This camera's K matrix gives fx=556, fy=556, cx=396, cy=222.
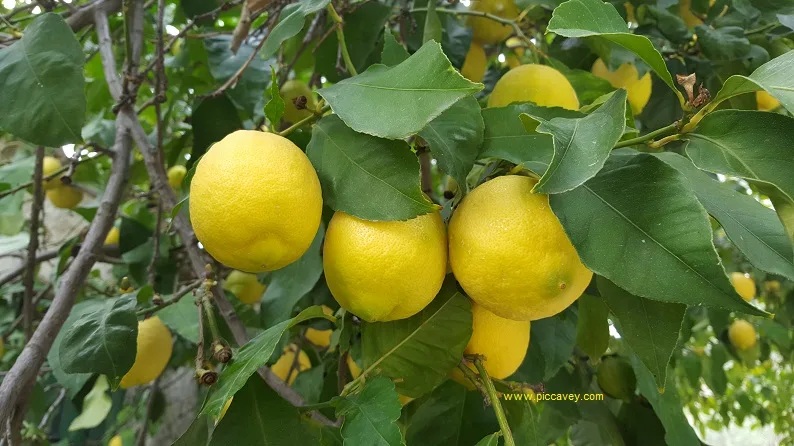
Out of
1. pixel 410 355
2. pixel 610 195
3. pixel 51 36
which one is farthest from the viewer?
pixel 51 36

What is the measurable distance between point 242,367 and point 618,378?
0.75 metres

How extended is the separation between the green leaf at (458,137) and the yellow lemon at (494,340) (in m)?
0.19

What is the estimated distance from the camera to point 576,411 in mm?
1007

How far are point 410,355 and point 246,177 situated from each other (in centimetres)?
30

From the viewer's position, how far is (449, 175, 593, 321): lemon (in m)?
0.54

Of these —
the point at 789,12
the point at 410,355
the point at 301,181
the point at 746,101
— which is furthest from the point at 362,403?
the point at 789,12

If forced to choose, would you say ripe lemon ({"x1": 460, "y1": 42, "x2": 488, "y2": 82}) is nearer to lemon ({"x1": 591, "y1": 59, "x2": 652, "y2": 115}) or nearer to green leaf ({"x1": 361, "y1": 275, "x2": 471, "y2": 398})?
lemon ({"x1": 591, "y1": 59, "x2": 652, "y2": 115})

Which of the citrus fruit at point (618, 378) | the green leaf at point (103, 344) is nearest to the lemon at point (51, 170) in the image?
the green leaf at point (103, 344)

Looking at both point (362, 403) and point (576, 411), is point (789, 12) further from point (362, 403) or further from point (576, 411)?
point (362, 403)

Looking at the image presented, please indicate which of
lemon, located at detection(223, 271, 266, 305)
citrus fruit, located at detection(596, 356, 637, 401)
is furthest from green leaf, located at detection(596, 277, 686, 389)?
lemon, located at detection(223, 271, 266, 305)

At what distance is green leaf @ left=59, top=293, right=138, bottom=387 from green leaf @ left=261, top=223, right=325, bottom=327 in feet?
0.61

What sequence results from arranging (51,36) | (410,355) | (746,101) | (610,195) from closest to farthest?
1. (610,195)
2. (410,355)
3. (51,36)
4. (746,101)

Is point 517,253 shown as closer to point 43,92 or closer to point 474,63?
point 43,92

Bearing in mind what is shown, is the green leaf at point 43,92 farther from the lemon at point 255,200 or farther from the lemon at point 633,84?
the lemon at point 633,84
